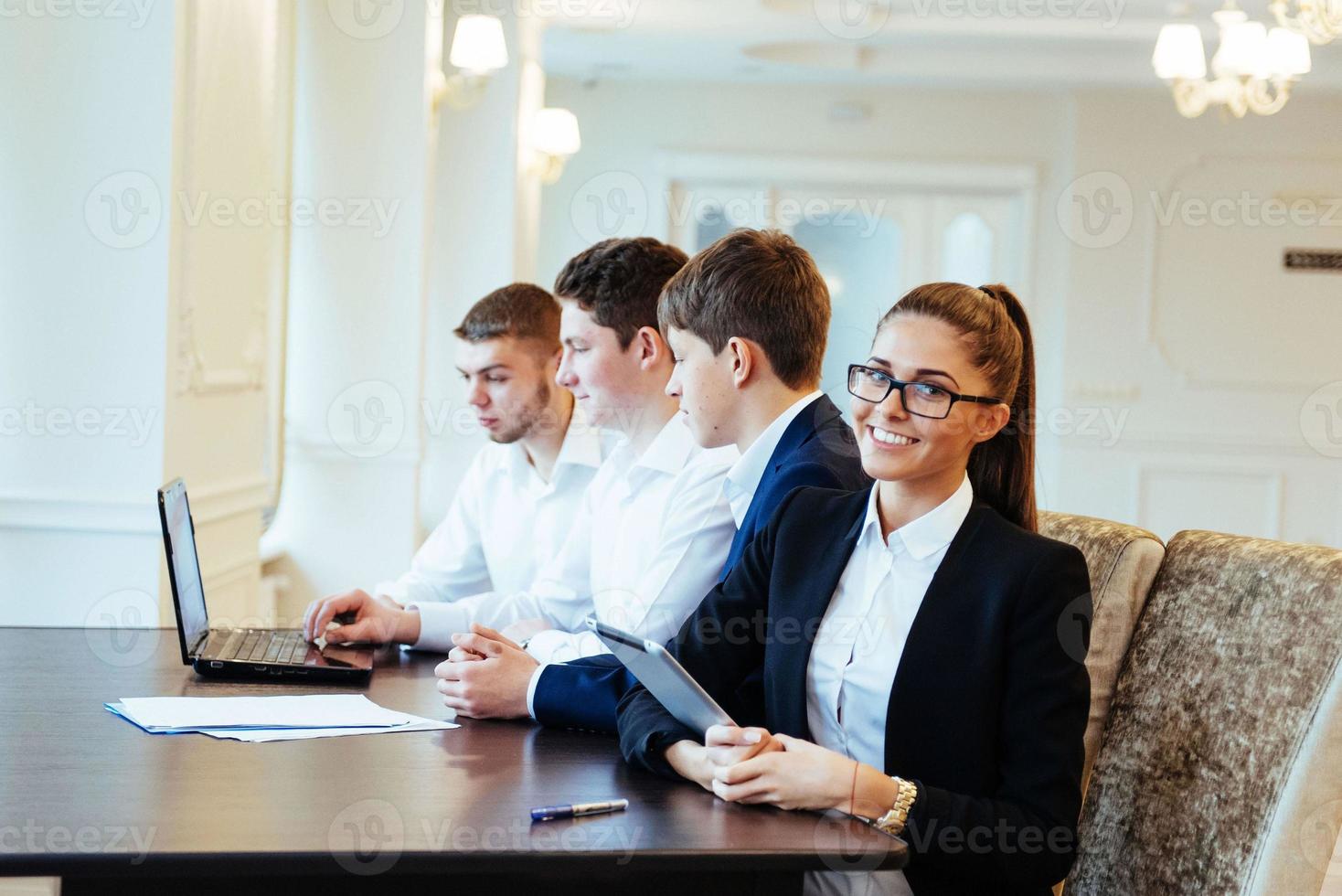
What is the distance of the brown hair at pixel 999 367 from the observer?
59.4 inches

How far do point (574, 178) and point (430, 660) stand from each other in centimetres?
622

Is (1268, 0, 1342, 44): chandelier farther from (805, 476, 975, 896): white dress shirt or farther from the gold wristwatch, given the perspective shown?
the gold wristwatch

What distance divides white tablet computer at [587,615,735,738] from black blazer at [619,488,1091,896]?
22mm

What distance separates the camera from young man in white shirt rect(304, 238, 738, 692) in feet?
6.33

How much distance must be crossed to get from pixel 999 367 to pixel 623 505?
2.63 feet

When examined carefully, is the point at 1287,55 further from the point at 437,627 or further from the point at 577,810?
the point at 577,810

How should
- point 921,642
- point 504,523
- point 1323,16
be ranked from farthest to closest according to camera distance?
point 1323,16 < point 504,523 < point 921,642

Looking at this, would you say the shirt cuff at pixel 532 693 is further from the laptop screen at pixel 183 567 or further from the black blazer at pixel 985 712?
the laptop screen at pixel 183 567

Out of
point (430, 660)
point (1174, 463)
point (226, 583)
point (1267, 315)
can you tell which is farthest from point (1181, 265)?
point (430, 660)

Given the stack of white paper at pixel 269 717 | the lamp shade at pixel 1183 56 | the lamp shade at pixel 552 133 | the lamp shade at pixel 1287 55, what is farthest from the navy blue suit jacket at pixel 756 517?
the lamp shade at pixel 552 133

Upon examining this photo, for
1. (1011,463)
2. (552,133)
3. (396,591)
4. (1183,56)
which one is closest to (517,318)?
(396,591)

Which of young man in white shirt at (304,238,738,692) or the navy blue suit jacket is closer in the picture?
the navy blue suit jacket

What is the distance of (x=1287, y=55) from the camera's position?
4617mm

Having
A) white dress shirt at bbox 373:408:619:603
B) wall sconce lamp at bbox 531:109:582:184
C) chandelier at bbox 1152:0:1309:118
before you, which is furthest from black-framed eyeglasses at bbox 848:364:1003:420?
wall sconce lamp at bbox 531:109:582:184
